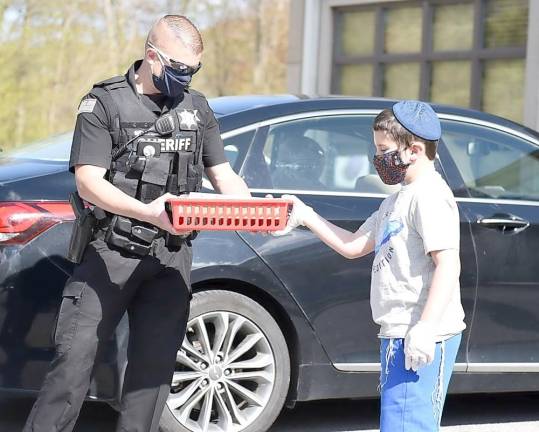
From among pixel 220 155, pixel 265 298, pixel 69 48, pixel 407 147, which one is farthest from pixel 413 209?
pixel 69 48

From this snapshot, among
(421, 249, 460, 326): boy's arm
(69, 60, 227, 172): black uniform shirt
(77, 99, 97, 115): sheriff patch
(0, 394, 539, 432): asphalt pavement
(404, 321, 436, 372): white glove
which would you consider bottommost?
(0, 394, 539, 432): asphalt pavement

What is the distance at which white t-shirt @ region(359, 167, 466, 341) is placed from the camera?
3.47m

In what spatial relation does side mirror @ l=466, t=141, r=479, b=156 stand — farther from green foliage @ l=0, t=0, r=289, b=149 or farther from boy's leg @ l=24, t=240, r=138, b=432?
green foliage @ l=0, t=0, r=289, b=149

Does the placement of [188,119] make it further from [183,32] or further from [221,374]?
[221,374]

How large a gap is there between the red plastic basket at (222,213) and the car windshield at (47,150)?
1.59 m

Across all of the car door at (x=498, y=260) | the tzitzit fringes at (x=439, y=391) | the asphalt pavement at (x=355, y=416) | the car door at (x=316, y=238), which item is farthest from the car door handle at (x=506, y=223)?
the tzitzit fringes at (x=439, y=391)

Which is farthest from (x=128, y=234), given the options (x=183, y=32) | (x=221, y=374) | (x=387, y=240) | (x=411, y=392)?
(x=221, y=374)

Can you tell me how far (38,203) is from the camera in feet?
15.0

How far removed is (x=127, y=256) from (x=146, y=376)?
471 mm

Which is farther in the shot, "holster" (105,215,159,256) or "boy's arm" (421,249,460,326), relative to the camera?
"holster" (105,215,159,256)

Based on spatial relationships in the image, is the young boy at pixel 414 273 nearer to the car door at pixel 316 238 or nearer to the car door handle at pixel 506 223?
the car door at pixel 316 238

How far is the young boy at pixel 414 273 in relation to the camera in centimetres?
341

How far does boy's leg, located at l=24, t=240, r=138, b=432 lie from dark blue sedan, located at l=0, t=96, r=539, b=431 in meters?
0.70

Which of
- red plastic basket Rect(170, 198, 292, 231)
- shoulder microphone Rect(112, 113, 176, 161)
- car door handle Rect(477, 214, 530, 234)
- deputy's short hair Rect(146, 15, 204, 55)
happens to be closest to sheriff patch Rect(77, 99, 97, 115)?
shoulder microphone Rect(112, 113, 176, 161)
